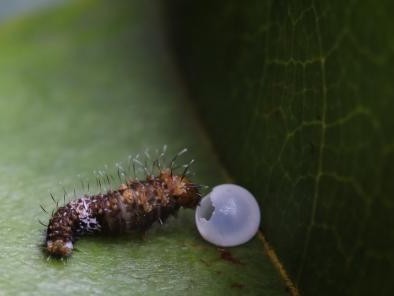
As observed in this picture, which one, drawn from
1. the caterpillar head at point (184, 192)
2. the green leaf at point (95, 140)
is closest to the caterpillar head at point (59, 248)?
the green leaf at point (95, 140)

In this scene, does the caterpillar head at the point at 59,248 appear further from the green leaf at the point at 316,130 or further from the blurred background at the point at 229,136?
the green leaf at the point at 316,130

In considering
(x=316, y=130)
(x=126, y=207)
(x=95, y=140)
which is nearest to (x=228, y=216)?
(x=126, y=207)

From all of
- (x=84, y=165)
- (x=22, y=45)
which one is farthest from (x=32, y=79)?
(x=84, y=165)

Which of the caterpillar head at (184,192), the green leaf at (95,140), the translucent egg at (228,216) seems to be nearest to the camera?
the green leaf at (95,140)

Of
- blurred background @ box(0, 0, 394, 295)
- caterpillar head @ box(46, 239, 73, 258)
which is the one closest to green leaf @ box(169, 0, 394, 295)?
blurred background @ box(0, 0, 394, 295)

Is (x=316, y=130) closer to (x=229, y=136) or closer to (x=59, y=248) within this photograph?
(x=229, y=136)

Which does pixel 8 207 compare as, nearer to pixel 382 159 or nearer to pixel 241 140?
pixel 241 140

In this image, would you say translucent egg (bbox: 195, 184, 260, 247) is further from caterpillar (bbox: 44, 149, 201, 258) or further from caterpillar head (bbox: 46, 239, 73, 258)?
caterpillar head (bbox: 46, 239, 73, 258)

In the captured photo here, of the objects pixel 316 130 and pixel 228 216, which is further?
pixel 228 216
